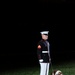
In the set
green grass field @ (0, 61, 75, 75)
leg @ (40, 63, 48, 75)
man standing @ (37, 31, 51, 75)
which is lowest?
green grass field @ (0, 61, 75, 75)

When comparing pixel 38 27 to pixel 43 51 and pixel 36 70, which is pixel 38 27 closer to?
pixel 36 70

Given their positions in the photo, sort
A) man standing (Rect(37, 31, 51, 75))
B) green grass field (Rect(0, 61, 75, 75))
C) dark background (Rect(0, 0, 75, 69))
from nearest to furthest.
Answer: man standing (Rect(37, 31, 51, 75)) → green grass field (Rect(0, 61, 75, 75)) → dark background (Rect(0, 0, 75, 69))

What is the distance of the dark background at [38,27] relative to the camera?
404 inches

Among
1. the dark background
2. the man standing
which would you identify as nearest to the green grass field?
the dark background

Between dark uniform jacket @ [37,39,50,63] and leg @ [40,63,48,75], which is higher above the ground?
dark uniform jacket @ [37,39,50,63]

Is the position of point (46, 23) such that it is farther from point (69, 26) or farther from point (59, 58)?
point (59, 58)

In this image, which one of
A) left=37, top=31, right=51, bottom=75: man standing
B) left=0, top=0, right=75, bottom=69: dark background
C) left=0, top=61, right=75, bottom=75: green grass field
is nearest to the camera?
left=37, top=31, right=51, bottom=75: man standing

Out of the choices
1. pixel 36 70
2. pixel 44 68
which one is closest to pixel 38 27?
pixel 36 70

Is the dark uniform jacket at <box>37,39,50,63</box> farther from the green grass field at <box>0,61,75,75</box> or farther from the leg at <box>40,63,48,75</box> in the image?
the green grass field at <box>0,61,75,75</box>

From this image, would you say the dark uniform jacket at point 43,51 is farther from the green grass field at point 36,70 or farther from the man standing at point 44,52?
the green grass field at point 36,70

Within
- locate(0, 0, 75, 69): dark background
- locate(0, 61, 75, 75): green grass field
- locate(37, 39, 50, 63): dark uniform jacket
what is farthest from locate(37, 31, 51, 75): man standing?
locate(0, 0, 75, 69): dark background

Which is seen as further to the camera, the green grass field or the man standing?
the green grass field

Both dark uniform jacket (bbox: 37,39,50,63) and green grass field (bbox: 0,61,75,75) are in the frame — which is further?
green grass field (bbox: 0,61,75,75)

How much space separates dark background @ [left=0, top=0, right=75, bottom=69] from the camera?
10250 millimetres
